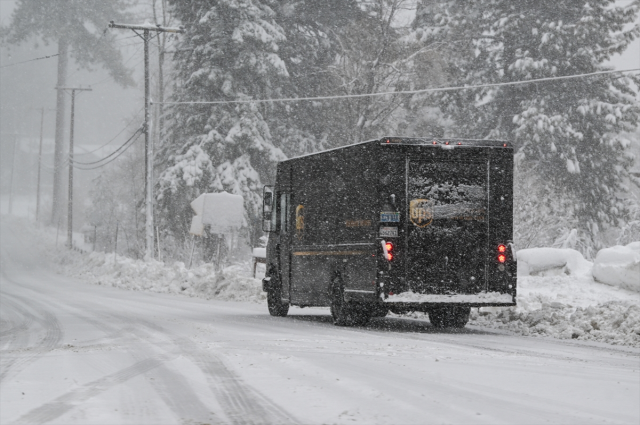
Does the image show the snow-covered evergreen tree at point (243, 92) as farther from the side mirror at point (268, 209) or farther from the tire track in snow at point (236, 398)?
the tire track in snow at point (236, 398)

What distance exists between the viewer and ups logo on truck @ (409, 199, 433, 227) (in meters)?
14.9

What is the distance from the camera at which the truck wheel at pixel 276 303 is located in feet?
62.1

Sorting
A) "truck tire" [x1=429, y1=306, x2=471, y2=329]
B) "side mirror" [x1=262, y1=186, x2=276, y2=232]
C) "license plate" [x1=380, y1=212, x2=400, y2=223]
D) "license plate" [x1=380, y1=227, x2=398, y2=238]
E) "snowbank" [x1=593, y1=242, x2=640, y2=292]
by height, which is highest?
"side mirror" [x1=262, y1=186, x2=276, y2=232]

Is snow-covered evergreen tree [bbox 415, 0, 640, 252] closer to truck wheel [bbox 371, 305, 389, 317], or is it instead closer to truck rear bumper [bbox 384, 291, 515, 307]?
truck wheel [bbox 371, 305, 389, 317]

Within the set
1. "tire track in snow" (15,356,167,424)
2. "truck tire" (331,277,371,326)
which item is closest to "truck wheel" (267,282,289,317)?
"truck tire" (331,277,371,326)

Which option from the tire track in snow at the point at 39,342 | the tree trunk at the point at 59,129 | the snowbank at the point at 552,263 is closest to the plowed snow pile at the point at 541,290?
the snowbank at the point at 552,263

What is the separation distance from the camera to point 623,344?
1309 centimetres

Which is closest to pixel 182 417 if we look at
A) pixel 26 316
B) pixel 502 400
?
pixel 502 400

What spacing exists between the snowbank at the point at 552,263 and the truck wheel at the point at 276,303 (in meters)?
7.71

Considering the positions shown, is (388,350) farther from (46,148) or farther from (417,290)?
(46,148)

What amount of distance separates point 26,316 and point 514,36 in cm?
2619

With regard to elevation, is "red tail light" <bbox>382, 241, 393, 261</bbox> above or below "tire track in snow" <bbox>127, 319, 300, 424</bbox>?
above

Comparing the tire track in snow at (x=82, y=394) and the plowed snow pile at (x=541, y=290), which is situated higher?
the plowed snow pile at (x=541, y=290)

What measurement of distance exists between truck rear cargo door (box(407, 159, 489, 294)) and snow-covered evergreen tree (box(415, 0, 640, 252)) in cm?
2181
